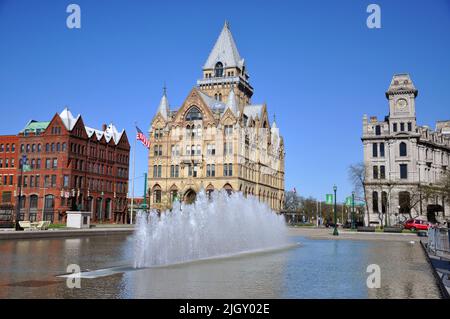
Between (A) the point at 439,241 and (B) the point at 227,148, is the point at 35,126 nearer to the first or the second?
(B) the point at 227,148

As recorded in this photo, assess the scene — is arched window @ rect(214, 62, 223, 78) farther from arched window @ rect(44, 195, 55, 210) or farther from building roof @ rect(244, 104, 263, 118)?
arched window @ rect(44, 195, 55, 210)

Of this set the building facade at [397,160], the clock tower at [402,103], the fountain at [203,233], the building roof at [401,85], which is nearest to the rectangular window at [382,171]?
the building facade at [397,160]

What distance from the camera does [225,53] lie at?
105 metres

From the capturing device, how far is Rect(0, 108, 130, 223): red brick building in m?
81.4

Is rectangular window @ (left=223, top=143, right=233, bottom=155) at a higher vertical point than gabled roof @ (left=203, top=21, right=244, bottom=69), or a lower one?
lower

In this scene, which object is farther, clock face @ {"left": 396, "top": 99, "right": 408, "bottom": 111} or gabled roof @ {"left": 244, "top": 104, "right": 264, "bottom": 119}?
gabled roof @ {"left": 244, "top": 104, "right": 264, "bottom": 119}

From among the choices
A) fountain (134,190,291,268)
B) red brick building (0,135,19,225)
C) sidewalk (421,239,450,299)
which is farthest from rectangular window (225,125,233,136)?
sidewalk (421,239,450,299)

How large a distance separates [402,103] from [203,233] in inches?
3001

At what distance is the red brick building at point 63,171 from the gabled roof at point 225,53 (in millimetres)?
31572

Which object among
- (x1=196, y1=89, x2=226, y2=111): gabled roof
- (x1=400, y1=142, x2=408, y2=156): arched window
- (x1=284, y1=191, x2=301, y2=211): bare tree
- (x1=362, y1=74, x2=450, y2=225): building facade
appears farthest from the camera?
(x1=284, y1=191, x2=301, y2=211): bare tree

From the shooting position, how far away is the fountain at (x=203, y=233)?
730 inches

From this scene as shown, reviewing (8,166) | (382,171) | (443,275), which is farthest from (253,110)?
(443,275)
